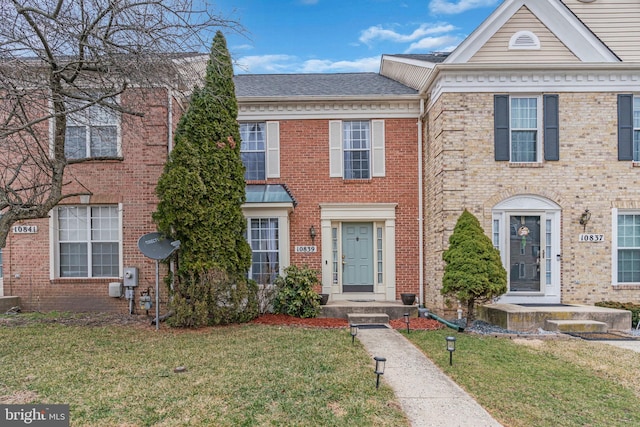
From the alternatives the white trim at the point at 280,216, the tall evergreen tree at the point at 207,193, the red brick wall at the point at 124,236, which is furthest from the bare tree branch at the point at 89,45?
the white trim at the point at 280,216

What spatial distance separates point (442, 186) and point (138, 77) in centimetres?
668

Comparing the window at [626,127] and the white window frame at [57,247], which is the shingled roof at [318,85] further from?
the window at [626,127]

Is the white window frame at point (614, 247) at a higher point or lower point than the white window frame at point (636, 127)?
lower

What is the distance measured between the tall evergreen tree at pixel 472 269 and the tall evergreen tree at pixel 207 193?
4.41 m

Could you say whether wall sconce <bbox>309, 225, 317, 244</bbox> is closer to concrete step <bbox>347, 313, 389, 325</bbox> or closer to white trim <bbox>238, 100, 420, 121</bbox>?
concrete step <bbox>347, 313, 389, 325</bbox>

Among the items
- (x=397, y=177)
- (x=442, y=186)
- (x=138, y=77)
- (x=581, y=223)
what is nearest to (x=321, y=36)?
(x=397, y=177)

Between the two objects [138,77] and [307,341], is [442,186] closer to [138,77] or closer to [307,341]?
[307,341]

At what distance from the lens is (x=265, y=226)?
10094mm

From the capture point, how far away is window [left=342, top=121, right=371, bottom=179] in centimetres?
1052

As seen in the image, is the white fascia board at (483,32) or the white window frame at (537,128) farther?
the white window frame at (537,128)

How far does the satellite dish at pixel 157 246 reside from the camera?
25.1 ft

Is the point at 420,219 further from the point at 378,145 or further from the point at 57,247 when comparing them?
the point at 57,247

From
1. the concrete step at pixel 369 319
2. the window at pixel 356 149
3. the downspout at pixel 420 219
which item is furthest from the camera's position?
the window at pixel 356 149

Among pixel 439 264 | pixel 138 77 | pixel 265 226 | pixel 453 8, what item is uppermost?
pixel 453 8
